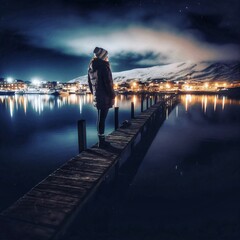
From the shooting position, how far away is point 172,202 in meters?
5.72

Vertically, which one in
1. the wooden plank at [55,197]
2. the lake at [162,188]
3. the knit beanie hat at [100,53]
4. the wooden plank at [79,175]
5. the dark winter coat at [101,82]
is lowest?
the lake at [162,188]

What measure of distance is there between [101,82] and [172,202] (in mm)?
4222

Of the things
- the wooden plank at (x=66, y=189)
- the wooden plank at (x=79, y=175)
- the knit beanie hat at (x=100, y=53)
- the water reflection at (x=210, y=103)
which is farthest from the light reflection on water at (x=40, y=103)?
the wooden plank at (x=66, y=189)

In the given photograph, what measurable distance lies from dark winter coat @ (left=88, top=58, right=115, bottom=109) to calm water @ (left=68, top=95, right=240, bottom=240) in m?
2.88

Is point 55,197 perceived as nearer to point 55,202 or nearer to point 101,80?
point 55,202

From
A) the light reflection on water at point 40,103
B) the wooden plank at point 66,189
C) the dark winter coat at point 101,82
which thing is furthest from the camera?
the light reflection on water at point 40,103

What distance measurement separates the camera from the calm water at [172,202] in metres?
4.49

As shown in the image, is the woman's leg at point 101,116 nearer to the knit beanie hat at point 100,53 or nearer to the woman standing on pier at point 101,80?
the woman standing on pier at point 101,80

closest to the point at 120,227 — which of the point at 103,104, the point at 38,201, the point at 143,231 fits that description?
the point at 143,231

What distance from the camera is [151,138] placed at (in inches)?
549

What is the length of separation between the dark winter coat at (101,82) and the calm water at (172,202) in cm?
288

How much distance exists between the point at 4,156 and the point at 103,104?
22.3ft

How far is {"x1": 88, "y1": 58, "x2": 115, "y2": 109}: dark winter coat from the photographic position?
6672 mm

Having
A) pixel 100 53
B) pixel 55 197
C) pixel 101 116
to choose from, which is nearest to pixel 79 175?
pixel 55 197
